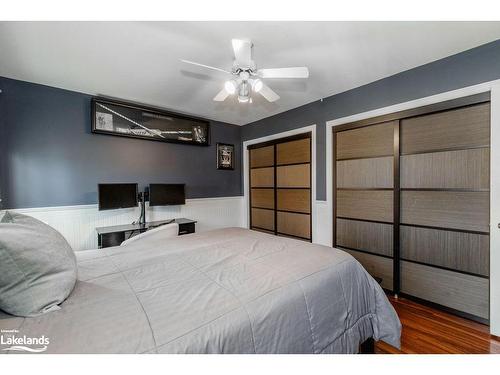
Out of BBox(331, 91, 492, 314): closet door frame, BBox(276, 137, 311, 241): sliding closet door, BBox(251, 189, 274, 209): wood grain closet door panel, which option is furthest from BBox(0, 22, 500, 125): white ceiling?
BBox(251, 189, 274, 209): wood grain closet door panel

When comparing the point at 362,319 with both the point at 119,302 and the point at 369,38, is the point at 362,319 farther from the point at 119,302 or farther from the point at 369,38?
the point at 369,38

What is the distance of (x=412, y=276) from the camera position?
233cm

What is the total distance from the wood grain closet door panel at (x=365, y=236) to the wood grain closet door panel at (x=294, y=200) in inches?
21.2

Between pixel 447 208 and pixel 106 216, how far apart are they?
3849 mm

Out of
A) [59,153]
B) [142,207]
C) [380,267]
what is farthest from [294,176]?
[59,153]

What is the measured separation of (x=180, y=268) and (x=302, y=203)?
7.79 ft

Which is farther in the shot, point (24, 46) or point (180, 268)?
point (24, 46)

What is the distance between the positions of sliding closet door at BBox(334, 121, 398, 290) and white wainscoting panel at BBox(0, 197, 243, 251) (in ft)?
6.68

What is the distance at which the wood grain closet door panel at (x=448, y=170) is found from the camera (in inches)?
74.7

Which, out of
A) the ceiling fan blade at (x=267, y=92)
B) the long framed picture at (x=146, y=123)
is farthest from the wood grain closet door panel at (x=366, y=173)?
the long framed picture at (x=146, y=123)

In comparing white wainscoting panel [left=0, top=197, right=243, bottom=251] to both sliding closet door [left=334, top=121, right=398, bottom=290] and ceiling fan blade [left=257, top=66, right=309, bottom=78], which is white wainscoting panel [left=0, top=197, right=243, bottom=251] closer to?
sliding closet door [left=334, top=121, right=398, bottom=290]

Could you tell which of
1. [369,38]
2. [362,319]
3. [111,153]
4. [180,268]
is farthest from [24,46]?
[362,319]

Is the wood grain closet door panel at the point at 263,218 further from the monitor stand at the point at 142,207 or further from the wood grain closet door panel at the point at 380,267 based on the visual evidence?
the monitor stand at the point at 142,207

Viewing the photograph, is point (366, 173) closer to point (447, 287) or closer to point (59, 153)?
point (447, 287)
